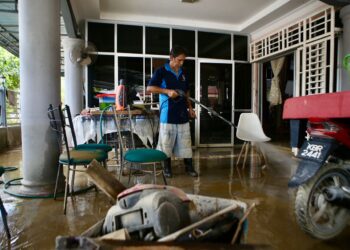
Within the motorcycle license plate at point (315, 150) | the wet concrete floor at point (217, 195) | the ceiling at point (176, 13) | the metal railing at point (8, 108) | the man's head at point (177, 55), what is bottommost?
the wet concrete floor at point (217, 195)

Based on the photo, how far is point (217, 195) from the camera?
257cm

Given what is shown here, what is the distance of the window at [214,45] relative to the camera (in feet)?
21.6

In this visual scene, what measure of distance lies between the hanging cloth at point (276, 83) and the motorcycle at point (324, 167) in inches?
208

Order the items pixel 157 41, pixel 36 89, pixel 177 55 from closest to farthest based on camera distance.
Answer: pixel 36 89 < pixel 177 55 < pixel 157 41

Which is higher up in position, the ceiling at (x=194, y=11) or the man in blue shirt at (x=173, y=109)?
the ceiling at (x=194, y=11)

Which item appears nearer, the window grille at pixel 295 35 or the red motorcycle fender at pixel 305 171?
the red motorcycle fender at pixel 305 171

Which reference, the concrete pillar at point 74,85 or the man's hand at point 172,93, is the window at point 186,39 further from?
the man's hand at point 172,93

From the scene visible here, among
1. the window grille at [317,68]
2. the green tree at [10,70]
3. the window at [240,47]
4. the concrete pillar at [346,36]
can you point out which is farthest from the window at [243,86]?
the green tree at [10,70]

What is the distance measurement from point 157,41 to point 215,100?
1999mm

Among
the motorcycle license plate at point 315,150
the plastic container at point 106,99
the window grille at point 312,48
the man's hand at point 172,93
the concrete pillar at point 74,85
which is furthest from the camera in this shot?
the concrete pillar at point 74,85

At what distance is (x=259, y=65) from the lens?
22.0 ft

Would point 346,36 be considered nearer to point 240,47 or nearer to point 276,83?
point 276,83

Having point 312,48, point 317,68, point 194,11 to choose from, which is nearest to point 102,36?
point 194,11

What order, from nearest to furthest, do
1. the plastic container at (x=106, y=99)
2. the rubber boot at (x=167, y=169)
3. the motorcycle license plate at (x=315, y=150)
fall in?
the motorcycle license plate at (x=315, y=150) < the rubber boot at (x=167, y=169) < the plastic container at (x=106, y=99)
